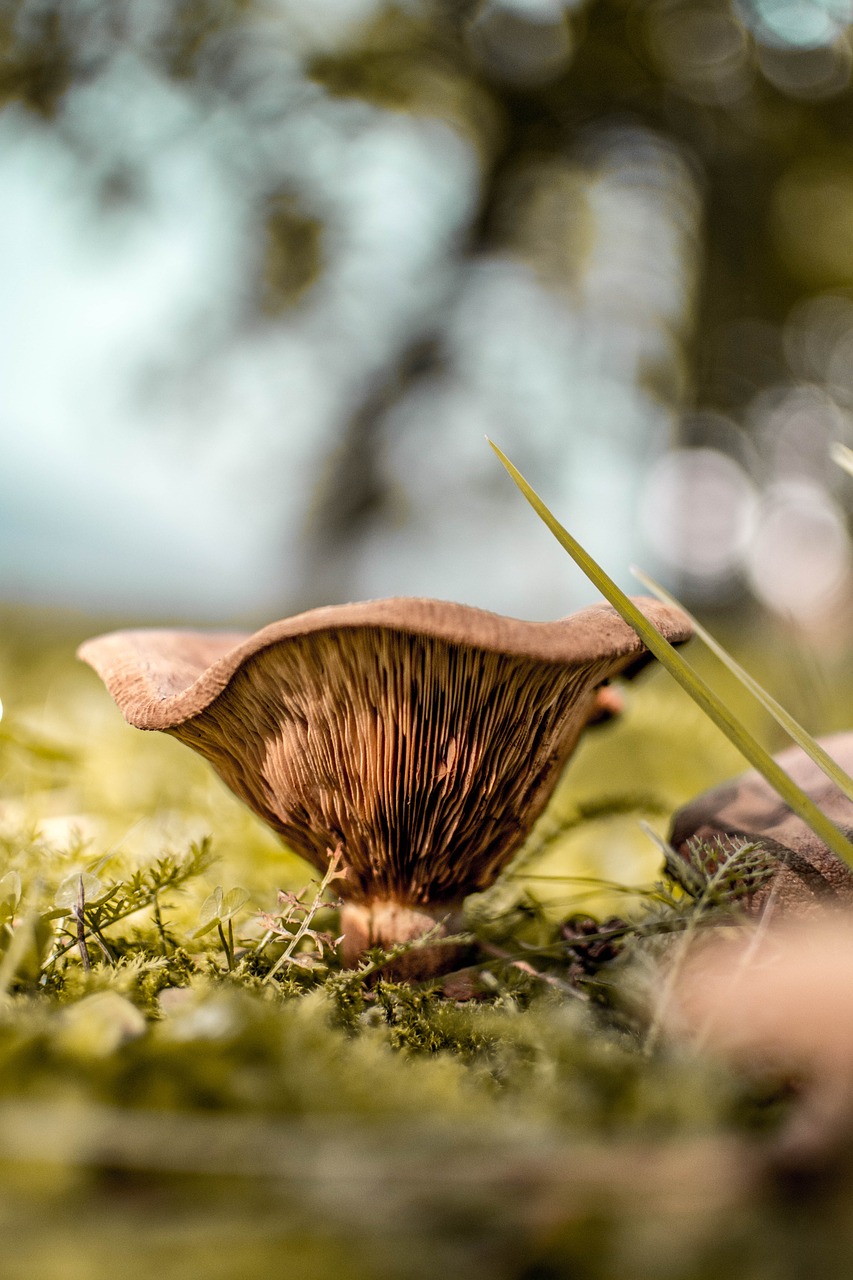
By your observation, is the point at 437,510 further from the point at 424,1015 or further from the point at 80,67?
the point at 424,1015

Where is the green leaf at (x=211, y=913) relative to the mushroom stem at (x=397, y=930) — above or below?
above

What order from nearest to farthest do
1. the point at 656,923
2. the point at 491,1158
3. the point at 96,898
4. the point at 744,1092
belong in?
1. the point at 491,1158
2. the point at 744,1092
3. the point at 656,923
4. the point at 96,898

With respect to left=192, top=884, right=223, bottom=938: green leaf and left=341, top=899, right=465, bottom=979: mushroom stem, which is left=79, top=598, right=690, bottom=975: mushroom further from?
left=192, top=884, right=223, bottom=938: green leaf

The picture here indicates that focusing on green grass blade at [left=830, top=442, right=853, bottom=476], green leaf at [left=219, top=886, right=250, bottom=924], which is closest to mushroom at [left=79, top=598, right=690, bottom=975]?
green leaf at [left=219, top=886, right=250, bottom=924]

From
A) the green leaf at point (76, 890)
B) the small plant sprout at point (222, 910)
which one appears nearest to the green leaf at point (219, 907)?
the small plant sprout at point (222, 910)

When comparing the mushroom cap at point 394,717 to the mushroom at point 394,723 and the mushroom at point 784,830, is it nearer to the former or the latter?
the mushroom at point 394,723

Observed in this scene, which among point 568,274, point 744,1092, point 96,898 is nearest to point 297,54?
point 568,274

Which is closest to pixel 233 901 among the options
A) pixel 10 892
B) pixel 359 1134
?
pixel 10 892

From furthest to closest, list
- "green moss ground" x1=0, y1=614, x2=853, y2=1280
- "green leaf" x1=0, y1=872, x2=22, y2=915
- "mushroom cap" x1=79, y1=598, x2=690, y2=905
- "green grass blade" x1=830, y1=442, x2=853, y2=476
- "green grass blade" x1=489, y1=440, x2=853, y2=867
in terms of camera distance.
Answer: "green grass blade" x1=830, y1=442, x2=853, y2=476, "green leaf" x1=0, y1=872, x2=22, y2=915, "mushroom cap" x1=79, y1=598, x2=690, y2=905, "green grass blade" x1=489, y1=440, x2=853, y2=867, "green moss ground" x1=0, y1=614, x2=853, y2=1280
